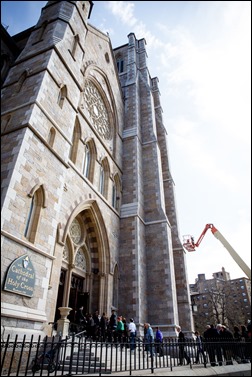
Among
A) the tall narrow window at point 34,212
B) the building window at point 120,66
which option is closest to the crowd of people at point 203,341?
the tall narrow window at point 34,212

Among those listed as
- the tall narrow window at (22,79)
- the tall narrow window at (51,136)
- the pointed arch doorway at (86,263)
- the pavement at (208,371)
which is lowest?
the pavement at (208,371)

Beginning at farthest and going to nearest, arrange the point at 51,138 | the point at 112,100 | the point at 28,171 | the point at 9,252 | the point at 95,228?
the point at 112,100 → the point at 95,228 → the point at 51,138 → the point at 28,171 → the point at 9,252

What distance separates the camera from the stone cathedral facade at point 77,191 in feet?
24.6

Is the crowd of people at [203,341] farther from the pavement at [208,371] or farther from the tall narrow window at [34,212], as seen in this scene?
the tall narrow window at [34,212]

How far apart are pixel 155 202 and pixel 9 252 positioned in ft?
41.2

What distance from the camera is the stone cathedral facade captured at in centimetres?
751

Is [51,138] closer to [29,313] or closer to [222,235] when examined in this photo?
[29,313]

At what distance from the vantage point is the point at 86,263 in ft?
43.8

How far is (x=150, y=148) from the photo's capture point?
21.3 m

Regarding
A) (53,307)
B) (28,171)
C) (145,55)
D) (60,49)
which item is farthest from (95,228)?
(145,55)

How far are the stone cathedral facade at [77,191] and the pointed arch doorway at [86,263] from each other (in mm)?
50

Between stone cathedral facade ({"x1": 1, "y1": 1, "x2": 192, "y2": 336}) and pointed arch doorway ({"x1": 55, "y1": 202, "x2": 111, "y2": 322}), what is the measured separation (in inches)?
2.0

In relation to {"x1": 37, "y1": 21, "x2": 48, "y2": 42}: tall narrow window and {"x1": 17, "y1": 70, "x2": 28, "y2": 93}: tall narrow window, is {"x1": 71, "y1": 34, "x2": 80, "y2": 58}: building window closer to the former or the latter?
{"x1": 37, "y1": 21, "x2": 48, "y2": 42}: tall narrow window

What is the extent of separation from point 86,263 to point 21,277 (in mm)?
6660
